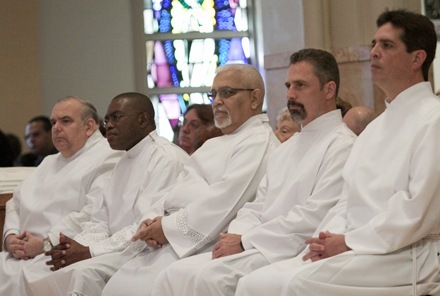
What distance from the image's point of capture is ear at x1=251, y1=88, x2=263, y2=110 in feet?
24.0

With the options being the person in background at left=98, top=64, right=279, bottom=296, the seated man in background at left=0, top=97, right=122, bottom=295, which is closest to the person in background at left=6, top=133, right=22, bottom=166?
the seated man in background at left=0, top=97, right=122, bottom=295

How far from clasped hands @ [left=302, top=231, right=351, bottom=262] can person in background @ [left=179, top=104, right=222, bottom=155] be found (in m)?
3.33

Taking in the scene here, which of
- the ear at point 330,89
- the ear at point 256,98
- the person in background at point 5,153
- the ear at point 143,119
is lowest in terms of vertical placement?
the person in background at point 5,153

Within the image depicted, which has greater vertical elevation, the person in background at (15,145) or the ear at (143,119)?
the ear at (143,119)

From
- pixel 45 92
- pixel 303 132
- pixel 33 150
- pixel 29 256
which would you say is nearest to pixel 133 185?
pixel 29 256

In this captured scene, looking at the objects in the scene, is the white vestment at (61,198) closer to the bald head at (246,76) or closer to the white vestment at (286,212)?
the bald head at (246,76)

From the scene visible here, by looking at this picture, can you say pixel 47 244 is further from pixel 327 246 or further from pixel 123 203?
pixel 327 246

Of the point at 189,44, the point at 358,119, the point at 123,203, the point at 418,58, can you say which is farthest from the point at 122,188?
the point at 189,44

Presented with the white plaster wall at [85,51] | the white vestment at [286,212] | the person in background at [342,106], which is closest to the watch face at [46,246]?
the white vestment at [286,212]

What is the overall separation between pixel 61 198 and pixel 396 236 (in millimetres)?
3860

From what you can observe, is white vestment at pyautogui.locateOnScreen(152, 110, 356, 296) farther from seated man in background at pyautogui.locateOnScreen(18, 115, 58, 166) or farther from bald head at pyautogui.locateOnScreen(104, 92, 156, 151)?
seated man in background at pyautogui.locateOnScreen(18, 115, 58, 166)

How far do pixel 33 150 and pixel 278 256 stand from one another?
212 inches

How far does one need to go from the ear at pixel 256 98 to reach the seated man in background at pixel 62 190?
5.49ft

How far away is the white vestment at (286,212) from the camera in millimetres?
6152
